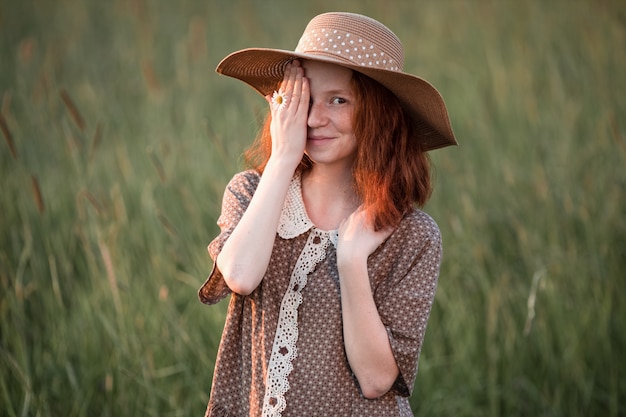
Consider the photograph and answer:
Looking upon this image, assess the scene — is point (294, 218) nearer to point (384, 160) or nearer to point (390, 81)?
point (384, 160)

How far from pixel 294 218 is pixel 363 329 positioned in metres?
0.39

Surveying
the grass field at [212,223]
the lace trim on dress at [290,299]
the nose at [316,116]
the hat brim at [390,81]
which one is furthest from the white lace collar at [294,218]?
the grass field at [212,223]

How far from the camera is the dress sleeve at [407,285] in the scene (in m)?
1.96

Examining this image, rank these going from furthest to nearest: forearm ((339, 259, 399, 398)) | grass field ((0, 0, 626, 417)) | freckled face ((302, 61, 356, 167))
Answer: grass field ((0, 0, 626, 417)) < freckled face ((302, 61, 356, 167)) < forearm ((339, 259, 399, 398))

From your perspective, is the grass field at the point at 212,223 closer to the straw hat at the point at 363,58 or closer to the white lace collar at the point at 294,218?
the white lace collar at the point at 294,218

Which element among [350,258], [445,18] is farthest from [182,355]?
[445,18]

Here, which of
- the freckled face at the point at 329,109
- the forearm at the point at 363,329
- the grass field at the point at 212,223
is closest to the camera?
the forearm at the point at 363,329

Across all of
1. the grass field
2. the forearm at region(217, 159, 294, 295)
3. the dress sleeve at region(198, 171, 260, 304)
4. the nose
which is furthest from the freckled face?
the grass field

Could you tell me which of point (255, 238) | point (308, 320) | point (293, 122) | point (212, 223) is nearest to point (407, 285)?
point (308, 320)

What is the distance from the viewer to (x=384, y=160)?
80.2 inches

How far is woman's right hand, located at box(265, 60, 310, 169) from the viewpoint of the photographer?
1970mm

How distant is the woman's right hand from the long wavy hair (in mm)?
144

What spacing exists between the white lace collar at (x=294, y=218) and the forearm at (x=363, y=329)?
6.4 inches

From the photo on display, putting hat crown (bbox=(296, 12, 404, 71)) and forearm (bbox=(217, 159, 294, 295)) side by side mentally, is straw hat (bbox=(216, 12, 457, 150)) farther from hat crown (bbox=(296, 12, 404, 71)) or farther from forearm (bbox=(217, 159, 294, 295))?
forearm (bbox=(217, 159, 294, 295))
